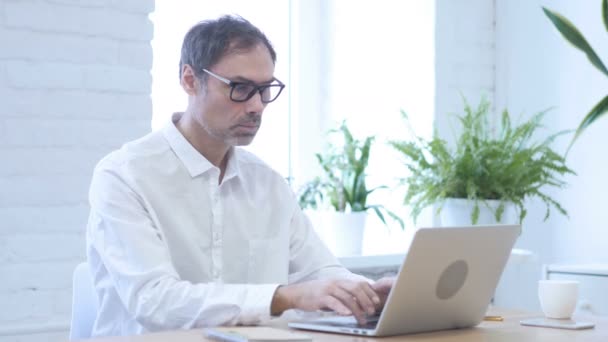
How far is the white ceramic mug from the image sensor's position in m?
1.97

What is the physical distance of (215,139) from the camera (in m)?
2.29

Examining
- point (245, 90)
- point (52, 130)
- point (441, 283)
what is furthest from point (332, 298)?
point (52, 130)

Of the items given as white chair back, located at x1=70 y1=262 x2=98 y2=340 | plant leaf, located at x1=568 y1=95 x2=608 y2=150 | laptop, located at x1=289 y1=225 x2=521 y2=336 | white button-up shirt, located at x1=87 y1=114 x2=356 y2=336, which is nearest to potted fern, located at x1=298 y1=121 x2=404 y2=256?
plant leaf, located at x1=568 y1=95 x2=608 y2=150

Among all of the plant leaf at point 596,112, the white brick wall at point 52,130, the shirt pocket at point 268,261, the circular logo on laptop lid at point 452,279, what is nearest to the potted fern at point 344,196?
the plant leaf at point 596,112

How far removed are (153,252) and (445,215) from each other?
1.61m

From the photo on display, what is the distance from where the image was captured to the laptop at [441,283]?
5.42ft

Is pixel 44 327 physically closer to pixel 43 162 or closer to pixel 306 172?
pixel 43 162

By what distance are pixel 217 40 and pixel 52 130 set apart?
0.75 metres

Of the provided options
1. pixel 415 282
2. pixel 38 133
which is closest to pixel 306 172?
pixel 38 133

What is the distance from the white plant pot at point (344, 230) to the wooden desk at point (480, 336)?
177 cm

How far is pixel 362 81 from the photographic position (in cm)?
397

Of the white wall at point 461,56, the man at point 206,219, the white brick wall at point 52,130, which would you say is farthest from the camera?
the white wall at point 461,56

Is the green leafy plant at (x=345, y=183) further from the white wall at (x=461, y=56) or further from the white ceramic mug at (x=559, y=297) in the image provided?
the white ceramic mug at (x=559, y=297)

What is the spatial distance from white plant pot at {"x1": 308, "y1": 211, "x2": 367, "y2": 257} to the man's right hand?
178cm
